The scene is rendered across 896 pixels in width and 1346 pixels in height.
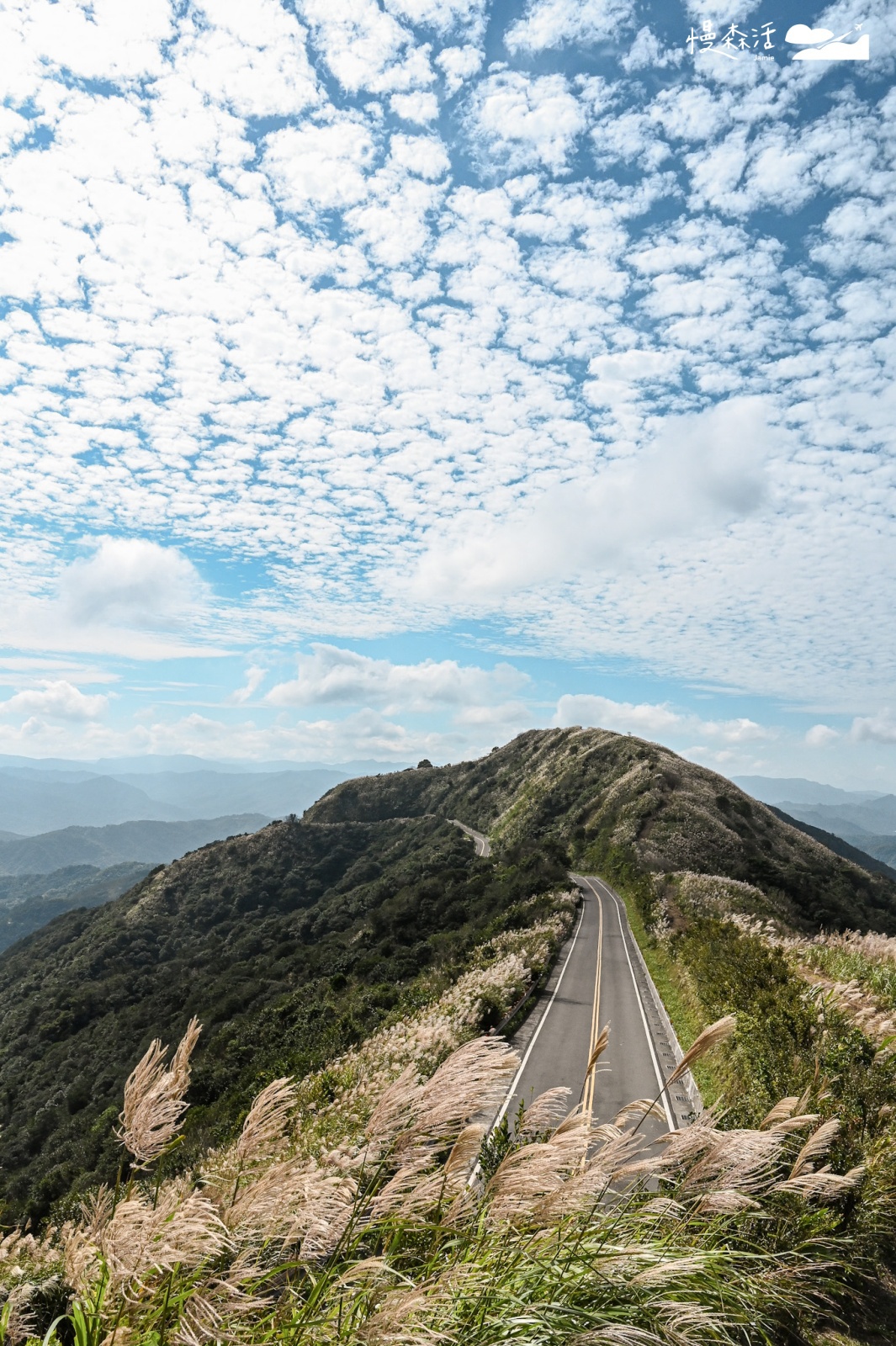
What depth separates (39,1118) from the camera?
3600 cm

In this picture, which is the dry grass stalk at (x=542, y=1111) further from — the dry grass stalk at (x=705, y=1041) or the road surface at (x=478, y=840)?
the road surface at (x=478, y=840)

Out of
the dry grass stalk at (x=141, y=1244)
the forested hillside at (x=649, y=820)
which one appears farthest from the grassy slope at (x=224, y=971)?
the dry grass stalk at (x=141, y=1244)

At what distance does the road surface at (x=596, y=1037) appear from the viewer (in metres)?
14.5

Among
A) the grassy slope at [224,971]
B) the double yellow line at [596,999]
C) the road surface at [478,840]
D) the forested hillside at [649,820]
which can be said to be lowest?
the grassy slope at [224,971]

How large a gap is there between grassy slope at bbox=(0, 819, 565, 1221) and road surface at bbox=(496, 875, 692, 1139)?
6083 millimetres

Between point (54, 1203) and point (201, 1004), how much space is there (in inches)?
752

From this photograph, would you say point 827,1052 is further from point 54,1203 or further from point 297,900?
point 297,900

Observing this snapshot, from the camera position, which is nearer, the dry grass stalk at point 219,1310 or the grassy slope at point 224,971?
the dry grass stalk at point 219,1310

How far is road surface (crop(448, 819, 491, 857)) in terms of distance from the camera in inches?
2948

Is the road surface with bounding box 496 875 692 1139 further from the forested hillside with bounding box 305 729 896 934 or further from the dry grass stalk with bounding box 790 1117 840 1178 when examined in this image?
the forested hillside with bounding box 305 729 896 934

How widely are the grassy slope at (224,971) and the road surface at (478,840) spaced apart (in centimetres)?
220

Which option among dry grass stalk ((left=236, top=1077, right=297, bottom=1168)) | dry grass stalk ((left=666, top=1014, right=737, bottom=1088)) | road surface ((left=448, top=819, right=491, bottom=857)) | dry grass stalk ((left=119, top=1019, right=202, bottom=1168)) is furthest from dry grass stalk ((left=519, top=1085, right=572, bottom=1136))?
road surface ((left=448, top=819, right=491, bottom=857))

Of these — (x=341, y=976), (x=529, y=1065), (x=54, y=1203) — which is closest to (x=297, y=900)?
(x=341, y=976)

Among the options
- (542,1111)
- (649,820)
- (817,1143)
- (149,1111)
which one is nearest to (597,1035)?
(817,1143)
